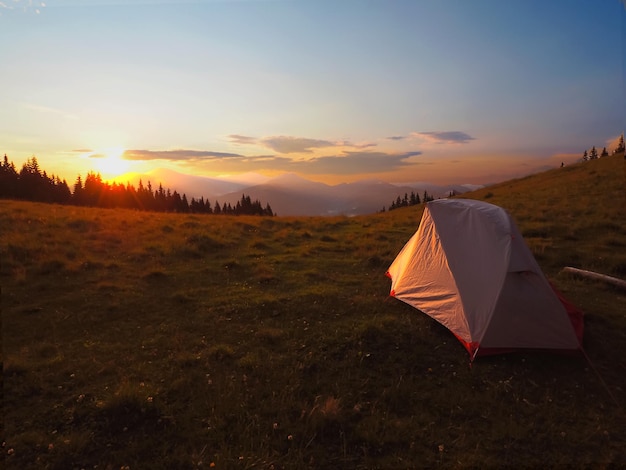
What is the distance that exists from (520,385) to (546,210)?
21682 mm

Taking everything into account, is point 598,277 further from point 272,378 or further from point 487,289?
point 272,378

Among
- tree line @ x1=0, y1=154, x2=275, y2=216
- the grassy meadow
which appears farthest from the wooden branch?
tree line @ x1=0, y1=154, x2=275, y2=216

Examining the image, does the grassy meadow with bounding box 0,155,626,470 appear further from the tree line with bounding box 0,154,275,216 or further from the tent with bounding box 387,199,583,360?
the tree line with bounding box 0,154,275,216

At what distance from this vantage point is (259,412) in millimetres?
5992

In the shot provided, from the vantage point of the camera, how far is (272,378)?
692 centimetres

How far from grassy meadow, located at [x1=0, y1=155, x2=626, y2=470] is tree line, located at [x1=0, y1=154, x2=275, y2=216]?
113 feet

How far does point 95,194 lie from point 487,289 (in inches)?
2975

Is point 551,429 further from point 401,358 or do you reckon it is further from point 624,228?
point 624,228

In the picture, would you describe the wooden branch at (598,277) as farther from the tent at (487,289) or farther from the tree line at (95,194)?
the tree line at (95,194)

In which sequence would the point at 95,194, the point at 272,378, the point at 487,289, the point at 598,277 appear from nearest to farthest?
1. the point at 272,378
2. the point at 487,289
3. the point at 598,277
4. the point at 95,194

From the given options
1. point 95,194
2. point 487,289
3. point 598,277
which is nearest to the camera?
point 487,289

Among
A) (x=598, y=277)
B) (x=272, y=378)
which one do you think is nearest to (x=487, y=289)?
(x=272, y=378)

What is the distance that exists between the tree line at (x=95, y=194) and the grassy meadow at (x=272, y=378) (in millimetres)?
34547

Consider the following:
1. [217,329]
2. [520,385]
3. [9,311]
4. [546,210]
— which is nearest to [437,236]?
[520,385]
